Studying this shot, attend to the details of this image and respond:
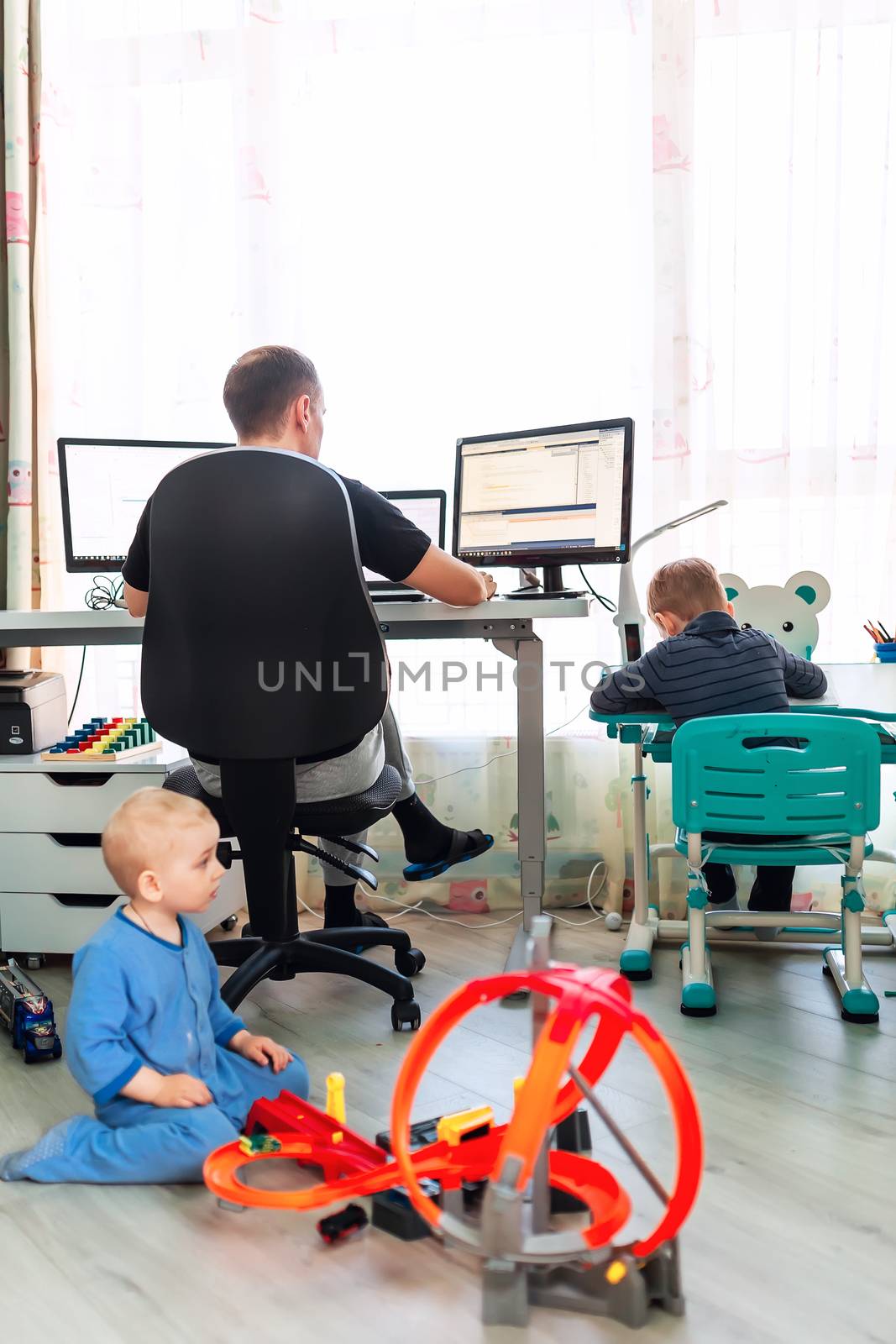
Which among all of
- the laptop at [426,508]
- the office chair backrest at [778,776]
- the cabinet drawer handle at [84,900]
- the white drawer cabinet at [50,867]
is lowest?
the cabinet drawer handle at [84,900]

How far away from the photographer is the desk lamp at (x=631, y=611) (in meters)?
2.26

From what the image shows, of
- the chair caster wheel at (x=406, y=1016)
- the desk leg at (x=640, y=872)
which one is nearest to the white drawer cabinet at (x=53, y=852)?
the chair caster wheel at (x=406, y=1016)

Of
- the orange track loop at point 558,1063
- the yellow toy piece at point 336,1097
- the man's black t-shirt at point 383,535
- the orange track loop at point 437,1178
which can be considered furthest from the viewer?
the man's black t-shirt at point 383,535

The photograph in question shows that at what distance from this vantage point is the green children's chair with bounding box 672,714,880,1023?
73.0 inches

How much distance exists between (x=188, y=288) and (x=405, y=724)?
1.17 m

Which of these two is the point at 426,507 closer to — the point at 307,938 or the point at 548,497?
the point at 548,497

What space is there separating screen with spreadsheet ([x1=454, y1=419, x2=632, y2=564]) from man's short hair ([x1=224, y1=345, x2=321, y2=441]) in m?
0.69

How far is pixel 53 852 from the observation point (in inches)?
89.0

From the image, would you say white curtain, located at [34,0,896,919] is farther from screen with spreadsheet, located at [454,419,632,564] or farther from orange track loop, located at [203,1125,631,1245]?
orange track loop, located at [203,1125,631,1245]

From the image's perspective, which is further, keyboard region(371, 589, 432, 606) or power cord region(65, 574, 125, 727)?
power cord region(65, 574, 125, 727)

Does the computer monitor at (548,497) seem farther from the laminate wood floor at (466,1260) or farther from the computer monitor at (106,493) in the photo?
the laminate wood floor at (466,1260)

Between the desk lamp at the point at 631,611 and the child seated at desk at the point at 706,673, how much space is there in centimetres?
16

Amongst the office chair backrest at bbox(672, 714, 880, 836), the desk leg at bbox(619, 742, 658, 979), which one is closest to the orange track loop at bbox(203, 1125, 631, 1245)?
the office chair backrest at bbox(672, 714, 880, 836)

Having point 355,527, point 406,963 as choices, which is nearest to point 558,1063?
point 355,527
